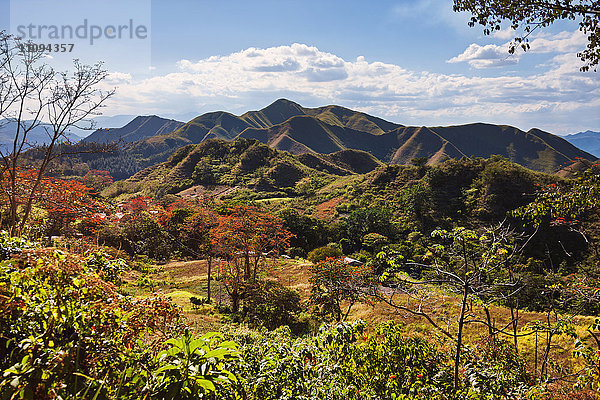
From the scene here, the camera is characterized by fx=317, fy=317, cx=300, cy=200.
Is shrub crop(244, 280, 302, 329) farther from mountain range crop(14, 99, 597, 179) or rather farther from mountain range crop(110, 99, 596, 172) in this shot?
mountain range crop(110, 99, 596, 172)

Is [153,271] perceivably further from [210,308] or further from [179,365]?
[179,365]

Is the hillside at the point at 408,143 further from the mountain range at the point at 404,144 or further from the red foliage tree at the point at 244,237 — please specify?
the red foliage tree at the point at 244,237

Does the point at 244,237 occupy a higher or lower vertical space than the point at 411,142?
lower

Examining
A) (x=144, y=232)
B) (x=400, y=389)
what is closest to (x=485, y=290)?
(x=400, y=389)

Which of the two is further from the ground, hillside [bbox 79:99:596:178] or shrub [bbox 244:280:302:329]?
hillside [bbox 79:99:596:178]

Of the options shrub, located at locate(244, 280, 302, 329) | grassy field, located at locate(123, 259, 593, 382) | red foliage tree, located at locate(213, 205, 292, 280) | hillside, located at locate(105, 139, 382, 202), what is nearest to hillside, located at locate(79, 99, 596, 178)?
hillside, located at locate(105, 139, 382, 202)

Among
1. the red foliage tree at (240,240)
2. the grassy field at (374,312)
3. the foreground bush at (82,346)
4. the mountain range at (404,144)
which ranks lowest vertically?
the grassy field at (374,312)

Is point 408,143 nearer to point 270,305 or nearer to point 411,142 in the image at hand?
point 411,142

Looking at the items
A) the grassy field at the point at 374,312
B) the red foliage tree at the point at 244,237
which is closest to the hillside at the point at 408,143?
the grassy field at the point at 374,312

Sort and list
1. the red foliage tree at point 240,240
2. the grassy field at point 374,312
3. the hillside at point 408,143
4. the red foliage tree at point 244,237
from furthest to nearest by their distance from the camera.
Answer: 1. the hillside at point 408,143
2. the red foliage tree at point 244,237
3. the red foliage tree at point 240,240
4. the grassy field at point 374,312

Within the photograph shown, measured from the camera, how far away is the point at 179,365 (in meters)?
2.09

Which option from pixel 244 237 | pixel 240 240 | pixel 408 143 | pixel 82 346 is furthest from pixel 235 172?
pixel 408 143

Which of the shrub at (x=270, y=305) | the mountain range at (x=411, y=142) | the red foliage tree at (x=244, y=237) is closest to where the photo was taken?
the shrub at (x=270, y=305)

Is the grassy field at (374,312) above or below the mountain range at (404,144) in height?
below
